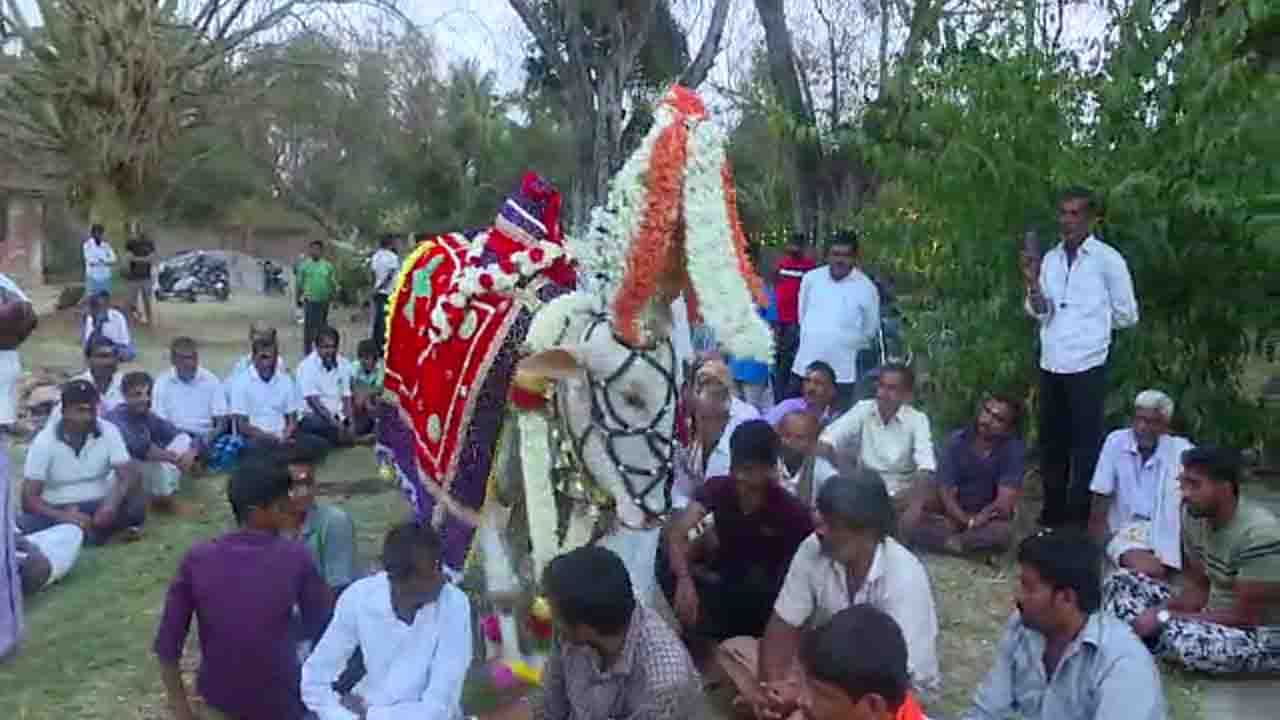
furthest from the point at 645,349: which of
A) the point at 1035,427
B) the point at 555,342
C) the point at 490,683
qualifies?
the point at 1035,427

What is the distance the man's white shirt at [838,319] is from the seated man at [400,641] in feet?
15.9

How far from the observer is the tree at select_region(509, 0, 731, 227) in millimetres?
18844

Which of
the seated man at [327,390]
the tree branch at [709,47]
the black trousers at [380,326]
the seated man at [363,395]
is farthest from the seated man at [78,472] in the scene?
the tree branch at [709,47]

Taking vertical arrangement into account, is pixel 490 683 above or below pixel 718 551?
below

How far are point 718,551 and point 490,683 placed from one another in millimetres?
945

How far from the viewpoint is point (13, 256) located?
1367 inches

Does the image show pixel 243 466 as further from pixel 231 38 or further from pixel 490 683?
pixel 231 38

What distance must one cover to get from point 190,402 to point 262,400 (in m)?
0.46

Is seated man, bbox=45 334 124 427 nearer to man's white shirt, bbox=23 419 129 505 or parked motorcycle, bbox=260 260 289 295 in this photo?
man's white shirt, bbox=23 419 129 505

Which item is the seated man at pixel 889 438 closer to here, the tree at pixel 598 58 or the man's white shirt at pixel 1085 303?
the man's white shirt at pixel 1085 303

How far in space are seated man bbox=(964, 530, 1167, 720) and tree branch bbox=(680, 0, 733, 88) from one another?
15243 millimetres

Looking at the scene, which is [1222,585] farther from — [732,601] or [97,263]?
[97,263]

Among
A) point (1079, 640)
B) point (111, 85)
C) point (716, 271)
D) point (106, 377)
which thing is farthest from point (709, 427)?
point (111, 85)

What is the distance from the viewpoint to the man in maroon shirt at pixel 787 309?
10555mm
